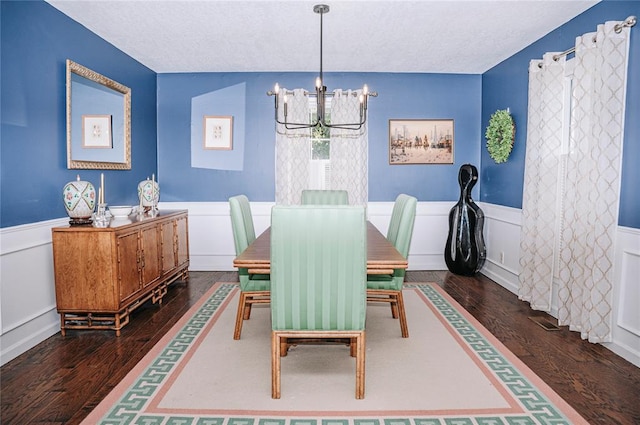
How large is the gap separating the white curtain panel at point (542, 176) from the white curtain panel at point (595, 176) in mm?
316

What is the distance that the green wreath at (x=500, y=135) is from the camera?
4.41 meters

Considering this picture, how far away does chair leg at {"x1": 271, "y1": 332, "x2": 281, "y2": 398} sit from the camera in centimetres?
221

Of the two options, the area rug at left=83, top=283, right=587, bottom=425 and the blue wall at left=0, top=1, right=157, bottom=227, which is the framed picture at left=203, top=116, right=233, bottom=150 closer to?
the blue wall at left=0, top=1, right=157, bottom=227

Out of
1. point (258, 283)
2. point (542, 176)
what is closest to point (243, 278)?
point (258, 283)

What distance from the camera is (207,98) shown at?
5.27 m

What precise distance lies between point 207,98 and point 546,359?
176 inches

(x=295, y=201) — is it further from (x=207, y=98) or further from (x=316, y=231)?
(x=316, y=231)

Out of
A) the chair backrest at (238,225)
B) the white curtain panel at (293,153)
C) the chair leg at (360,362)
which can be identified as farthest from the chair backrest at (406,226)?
the white curtain panel at (293,153)

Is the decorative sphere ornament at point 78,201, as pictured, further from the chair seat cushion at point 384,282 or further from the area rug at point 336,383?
the chair seat cushion at point 384,282

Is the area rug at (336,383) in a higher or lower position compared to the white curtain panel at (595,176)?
lower

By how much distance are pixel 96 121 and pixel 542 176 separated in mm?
3949

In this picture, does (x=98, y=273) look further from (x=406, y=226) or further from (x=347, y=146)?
(x=347, y=146)

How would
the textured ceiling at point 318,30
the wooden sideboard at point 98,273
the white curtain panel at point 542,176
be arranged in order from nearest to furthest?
1. the wooden sideboard at point 98,273
2. the textured ceiling at point 318,30
3. the white curtain panel at point 542,176

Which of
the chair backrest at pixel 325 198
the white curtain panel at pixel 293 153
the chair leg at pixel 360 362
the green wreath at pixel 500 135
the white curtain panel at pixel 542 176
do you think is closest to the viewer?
the chair leg at pixel 360 362
